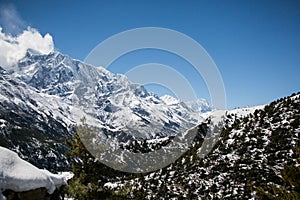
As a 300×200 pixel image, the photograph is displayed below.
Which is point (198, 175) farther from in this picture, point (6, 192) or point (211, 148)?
point (6, 192)

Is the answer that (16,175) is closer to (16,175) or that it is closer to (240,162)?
(16,175)

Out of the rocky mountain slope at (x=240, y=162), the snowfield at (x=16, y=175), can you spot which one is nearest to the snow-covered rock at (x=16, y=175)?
the snowfield at (x=16, y=175)

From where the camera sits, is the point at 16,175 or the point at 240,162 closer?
the point at 16,175

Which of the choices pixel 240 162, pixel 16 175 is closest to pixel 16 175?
pixel 16 175

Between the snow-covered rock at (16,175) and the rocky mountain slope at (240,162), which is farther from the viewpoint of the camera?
the rocky mountain slope at (240,162)

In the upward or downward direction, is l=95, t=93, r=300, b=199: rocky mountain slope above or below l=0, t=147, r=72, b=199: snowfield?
above

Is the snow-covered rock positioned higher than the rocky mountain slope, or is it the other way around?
the rocky mountain slope

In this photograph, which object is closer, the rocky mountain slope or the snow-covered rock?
the snow-covered rock

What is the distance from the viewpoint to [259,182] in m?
56.5

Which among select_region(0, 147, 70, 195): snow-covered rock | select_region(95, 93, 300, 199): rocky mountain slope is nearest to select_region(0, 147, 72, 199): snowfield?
select_region(0, 147, 70, 195): snow-covered rock

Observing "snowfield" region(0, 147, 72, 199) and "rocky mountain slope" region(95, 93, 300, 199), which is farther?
"rocky mountain slope" region(95, 93, 300, 199)

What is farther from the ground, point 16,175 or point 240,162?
point 240,162

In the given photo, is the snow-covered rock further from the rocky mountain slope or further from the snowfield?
the rocky mountain slope

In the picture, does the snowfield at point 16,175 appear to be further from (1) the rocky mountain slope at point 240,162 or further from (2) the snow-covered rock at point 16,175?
(1) the rocky mountain slope at point 240,162
